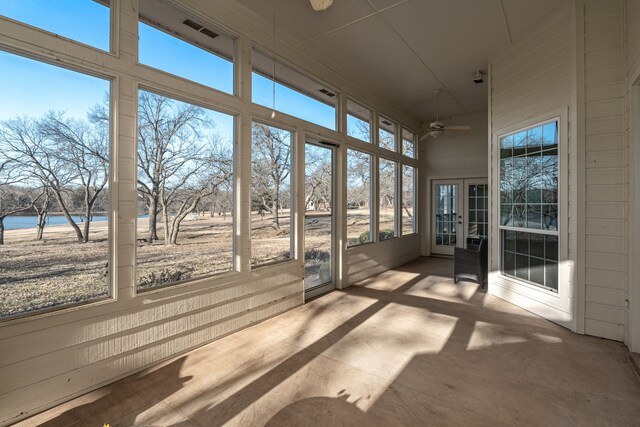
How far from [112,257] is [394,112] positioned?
229 inches

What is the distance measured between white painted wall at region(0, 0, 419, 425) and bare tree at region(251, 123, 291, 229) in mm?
169

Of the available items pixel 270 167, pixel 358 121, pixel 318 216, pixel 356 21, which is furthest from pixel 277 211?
pixel 358 121

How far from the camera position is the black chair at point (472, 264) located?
16.2 feet

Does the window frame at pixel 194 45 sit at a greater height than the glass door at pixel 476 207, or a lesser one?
greater

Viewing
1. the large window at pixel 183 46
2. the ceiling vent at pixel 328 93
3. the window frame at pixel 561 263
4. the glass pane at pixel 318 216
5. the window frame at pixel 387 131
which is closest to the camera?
the large window at pixel 183 46

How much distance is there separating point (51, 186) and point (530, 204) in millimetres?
4871

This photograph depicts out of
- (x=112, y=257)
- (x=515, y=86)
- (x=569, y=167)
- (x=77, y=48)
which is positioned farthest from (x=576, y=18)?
(x=112, y=257)

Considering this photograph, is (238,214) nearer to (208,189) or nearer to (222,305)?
(208,189)

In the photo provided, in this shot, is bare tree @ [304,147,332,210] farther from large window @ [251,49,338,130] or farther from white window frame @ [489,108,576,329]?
white window frame @ [489,108,576,329]

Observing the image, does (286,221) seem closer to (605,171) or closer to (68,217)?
(68,217)

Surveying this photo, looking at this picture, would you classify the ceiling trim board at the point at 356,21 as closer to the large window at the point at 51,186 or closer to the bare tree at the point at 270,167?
the bare tree at the point at 270,167

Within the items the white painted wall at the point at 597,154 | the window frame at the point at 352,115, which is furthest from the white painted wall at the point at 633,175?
the window frame at the point at 352,115

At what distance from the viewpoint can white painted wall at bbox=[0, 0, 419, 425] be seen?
77.7 inches

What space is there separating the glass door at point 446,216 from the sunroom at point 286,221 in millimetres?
3096
